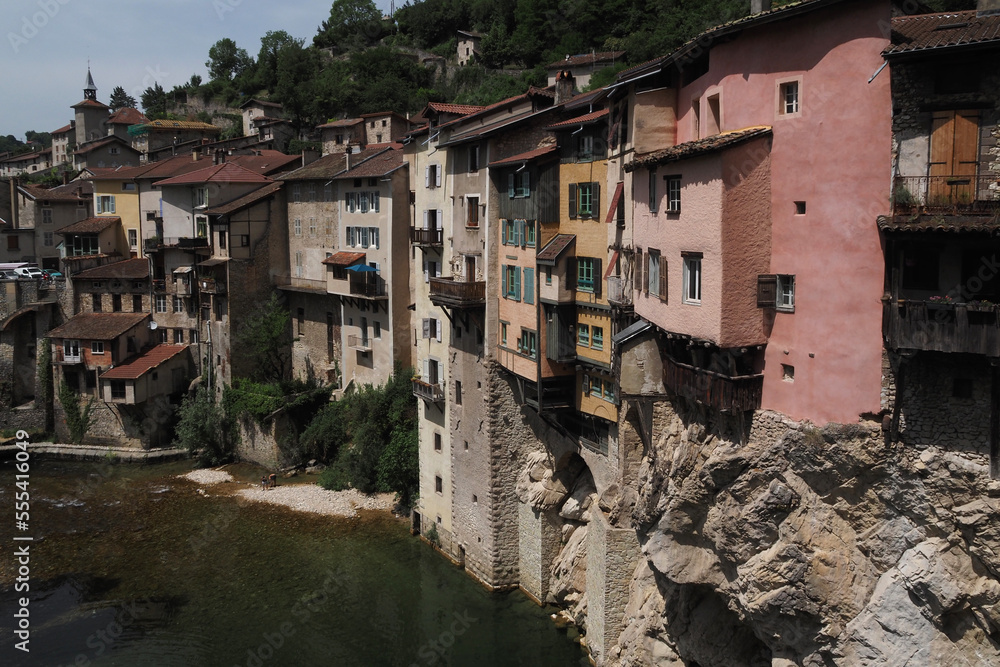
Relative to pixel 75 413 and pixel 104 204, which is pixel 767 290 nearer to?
pixel 75 413

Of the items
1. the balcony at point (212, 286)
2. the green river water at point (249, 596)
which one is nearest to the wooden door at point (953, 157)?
the green river water at point (249, 596)

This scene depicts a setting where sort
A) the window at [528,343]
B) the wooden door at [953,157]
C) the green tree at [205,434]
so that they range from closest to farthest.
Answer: the wooden door at [953,157], the window at [528,343], the green tree at [205,434]

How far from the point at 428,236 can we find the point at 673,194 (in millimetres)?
17009

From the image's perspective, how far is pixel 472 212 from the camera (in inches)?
1373

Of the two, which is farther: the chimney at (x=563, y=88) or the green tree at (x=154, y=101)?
the green tree at (x=154, y=101)

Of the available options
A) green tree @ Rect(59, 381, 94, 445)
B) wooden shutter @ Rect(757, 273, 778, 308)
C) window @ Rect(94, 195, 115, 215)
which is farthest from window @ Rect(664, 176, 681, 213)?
window @ Rect(94, 195, 115, 215)

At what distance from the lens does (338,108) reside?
98.0 m

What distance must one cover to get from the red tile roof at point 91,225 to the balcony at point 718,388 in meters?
52.8

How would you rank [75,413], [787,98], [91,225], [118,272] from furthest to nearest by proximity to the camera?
[91,225] < [118,272] < [75,413] < [787,98]

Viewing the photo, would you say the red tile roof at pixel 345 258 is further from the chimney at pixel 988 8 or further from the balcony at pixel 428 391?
the chimney at pixel 988 8

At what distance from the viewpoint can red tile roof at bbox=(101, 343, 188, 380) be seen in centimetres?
5475

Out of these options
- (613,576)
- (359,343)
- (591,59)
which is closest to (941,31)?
(613,576)

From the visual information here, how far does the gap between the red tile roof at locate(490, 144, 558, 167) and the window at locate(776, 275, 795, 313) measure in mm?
11810

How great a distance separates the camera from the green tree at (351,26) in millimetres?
122375
